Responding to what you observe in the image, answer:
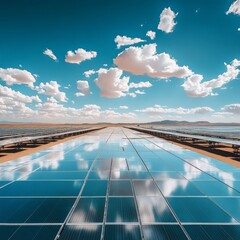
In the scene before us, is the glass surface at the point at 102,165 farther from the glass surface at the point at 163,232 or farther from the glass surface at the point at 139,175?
the glass surface at the point at 163,232

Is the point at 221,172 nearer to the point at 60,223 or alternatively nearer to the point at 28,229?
the point at 60,223

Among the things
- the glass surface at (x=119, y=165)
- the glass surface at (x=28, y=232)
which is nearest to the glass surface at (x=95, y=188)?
the glass surface at (x=28, y=232)

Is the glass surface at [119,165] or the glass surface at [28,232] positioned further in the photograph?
the glass surface at [119,165]

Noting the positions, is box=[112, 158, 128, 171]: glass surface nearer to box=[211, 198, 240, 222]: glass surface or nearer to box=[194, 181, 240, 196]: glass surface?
box=[194, 181, 240, 196]: glass surface

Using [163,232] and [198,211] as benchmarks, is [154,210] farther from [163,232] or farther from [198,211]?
[198,211]

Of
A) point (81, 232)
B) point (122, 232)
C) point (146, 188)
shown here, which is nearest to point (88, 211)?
point (81, 232)

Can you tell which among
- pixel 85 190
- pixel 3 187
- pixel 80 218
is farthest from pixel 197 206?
pixel 3 187
